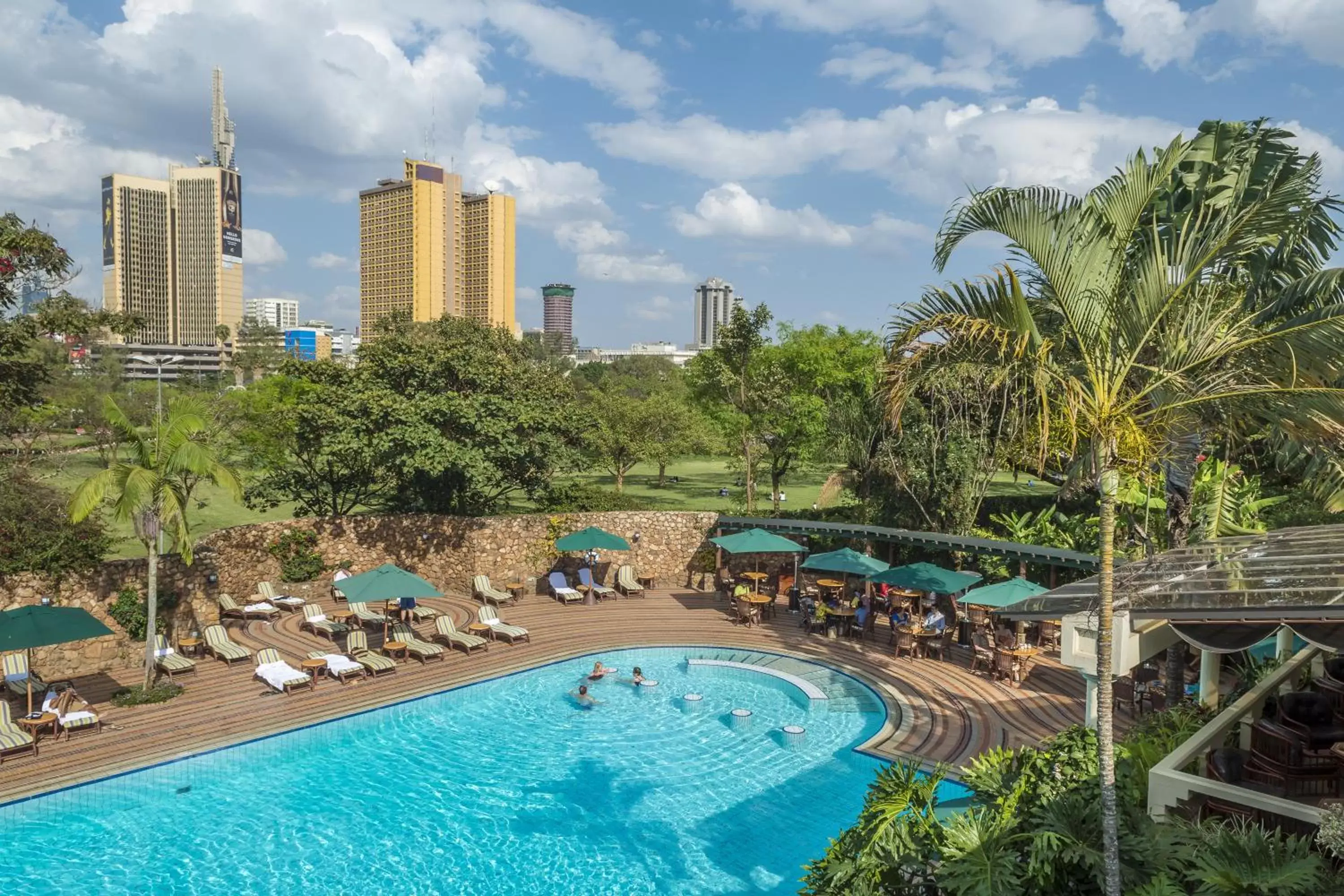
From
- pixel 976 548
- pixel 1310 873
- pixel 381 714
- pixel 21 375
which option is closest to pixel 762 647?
pixel 976 548

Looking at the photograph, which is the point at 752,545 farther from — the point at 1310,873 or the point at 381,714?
the point at 1310,873

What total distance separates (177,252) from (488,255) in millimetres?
92274

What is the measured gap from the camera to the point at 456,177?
513ft

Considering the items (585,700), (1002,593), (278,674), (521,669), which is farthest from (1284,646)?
(278,674)

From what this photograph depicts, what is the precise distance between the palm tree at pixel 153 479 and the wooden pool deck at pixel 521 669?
62.0 inches

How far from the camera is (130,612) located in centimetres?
1697

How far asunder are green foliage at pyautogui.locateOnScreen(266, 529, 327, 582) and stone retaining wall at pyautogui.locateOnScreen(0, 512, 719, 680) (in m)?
0.11

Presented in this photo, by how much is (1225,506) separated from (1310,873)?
1092cm

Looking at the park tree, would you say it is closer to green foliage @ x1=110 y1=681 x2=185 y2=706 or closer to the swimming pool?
the swimming pool

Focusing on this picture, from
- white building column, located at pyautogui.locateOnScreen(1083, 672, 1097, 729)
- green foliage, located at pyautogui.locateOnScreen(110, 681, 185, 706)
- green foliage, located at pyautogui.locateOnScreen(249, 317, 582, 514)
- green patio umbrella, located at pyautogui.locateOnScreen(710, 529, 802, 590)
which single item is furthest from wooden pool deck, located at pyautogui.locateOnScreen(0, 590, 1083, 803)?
white building column, located at pyautogui.locateOnScreen(1083, 672, 1097, 729)

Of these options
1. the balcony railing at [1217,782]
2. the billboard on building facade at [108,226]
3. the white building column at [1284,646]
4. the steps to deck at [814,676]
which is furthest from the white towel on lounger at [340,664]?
the billboard on building facade at [108,226]

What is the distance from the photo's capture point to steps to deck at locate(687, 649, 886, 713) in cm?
1538

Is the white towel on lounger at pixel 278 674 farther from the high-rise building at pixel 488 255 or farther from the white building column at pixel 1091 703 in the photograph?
the high-rise building at pixel 488 255

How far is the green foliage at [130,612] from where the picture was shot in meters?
16.9
